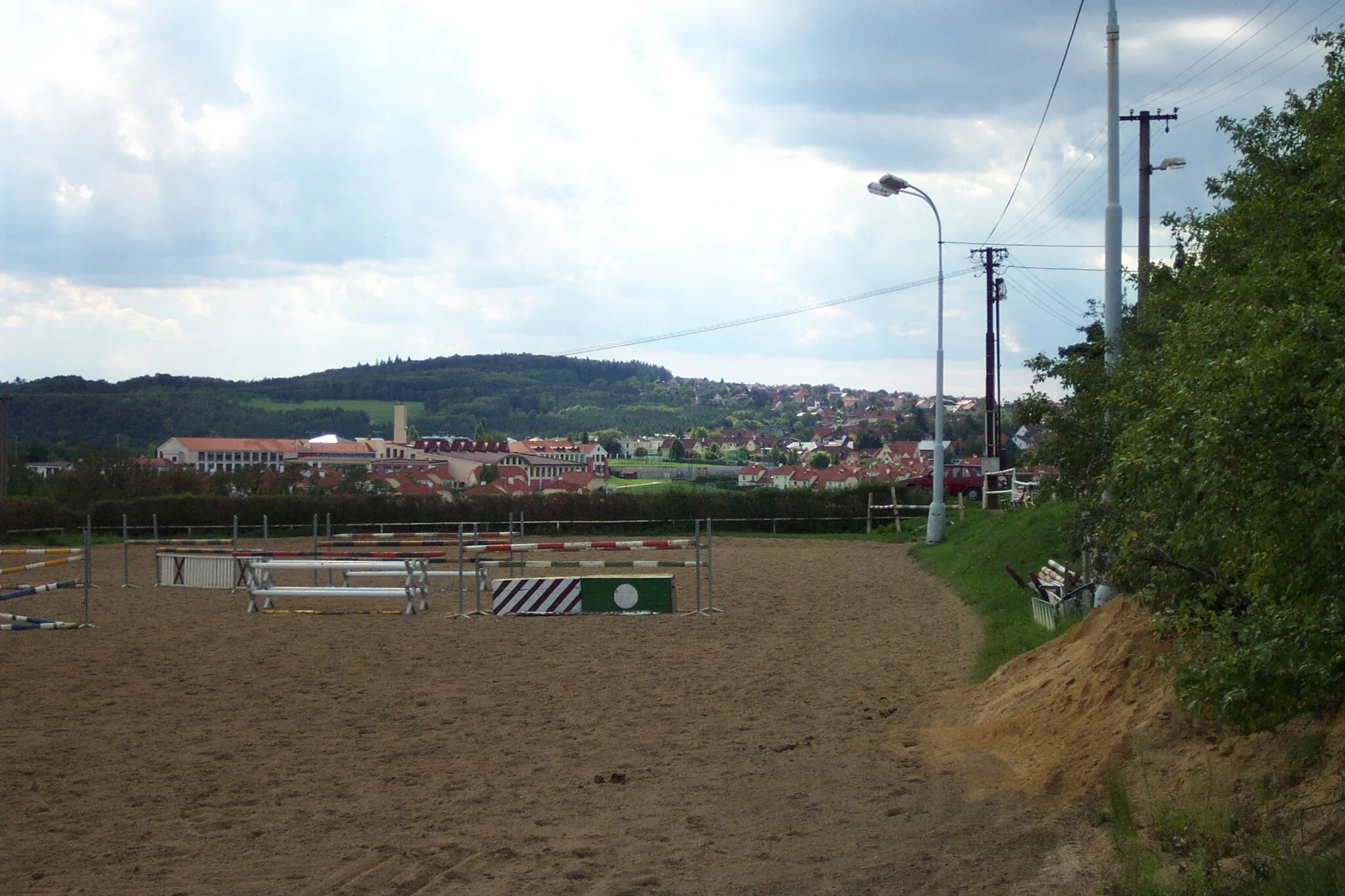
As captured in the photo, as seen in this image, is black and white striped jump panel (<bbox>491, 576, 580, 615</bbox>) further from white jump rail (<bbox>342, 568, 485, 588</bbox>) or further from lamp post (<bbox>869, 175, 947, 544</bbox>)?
lamp post (<bbox>869, 175, 947, 544</bbox>)

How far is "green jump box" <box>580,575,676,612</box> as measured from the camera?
19.0 meters

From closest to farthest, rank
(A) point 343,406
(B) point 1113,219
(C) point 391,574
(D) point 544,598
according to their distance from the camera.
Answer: (B) point 1113,219 → (D) point 544,598 → (C) point 391,574 → (A) point 343,406

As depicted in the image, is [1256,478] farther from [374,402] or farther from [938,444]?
[374,402]

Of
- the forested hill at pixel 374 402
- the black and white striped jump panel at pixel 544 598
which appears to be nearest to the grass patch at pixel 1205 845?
the black and white striped jump panel at pixel 544 598

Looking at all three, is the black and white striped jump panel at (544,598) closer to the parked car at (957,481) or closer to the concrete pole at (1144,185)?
the concrete pole at (1144,185)

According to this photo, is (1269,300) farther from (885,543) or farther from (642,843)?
(885,543)

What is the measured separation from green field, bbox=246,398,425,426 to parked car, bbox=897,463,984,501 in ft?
257

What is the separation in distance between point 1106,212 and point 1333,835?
8.94 metres

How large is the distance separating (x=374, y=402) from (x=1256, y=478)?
410ft

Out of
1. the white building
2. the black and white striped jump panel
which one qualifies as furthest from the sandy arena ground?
the white building

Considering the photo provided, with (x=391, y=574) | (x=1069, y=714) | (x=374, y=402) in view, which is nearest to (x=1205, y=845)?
(x=1069, y=714)

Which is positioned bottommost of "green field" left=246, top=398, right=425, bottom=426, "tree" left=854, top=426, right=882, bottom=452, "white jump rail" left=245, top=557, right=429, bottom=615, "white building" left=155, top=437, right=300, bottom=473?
"white jump rail" left=245, top=557, right=429, bottom=615

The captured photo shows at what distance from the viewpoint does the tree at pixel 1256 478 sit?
4668mm

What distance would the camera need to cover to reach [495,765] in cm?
927
